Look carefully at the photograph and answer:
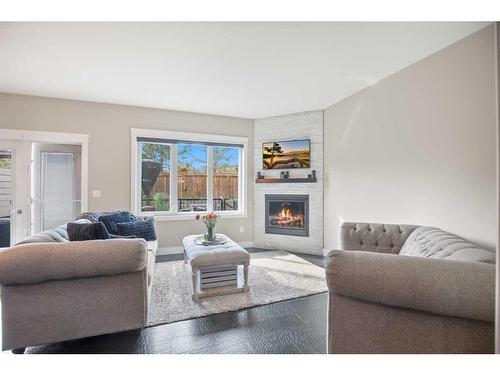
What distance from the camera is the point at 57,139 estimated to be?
3.74 metres

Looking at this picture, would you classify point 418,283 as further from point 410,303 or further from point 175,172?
point 175,172

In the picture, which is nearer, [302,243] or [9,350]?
[9,350]

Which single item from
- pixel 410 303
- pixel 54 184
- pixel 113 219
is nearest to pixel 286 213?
pixel 113 219

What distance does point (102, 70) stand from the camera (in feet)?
9.23

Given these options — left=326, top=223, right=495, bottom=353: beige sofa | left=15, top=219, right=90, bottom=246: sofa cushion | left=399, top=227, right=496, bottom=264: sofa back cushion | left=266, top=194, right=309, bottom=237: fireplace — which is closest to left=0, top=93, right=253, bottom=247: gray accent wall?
left=266, top=194, right=309, bottom=237: fireplace

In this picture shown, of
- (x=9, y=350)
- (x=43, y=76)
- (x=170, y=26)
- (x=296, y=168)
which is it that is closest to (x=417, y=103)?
(x=296, y=168)

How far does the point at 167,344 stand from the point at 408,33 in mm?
3352

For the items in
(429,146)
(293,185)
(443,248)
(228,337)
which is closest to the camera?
(443,248)

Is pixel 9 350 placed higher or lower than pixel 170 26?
lower

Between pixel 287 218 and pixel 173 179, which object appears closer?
→ pixel 173 179

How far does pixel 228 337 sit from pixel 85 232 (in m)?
1.54

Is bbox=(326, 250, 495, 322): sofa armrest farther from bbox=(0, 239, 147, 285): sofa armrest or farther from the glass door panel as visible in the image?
the glass door panel

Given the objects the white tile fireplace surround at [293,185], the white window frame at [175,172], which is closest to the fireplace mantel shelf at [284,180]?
the white tile fireplace surround at [293,185]

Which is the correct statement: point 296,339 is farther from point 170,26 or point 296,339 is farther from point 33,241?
point 170,26
